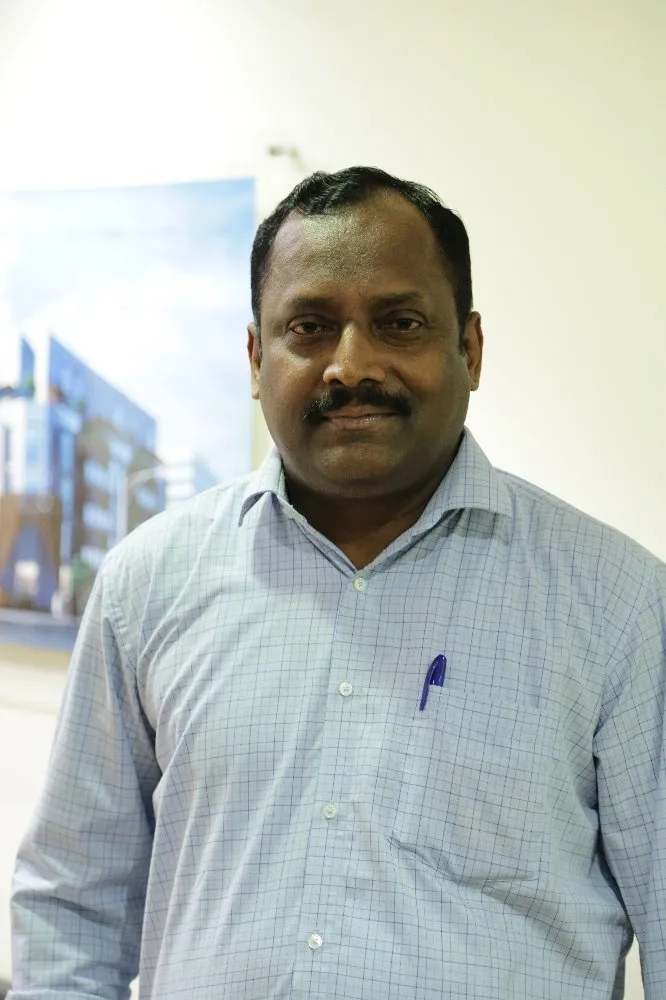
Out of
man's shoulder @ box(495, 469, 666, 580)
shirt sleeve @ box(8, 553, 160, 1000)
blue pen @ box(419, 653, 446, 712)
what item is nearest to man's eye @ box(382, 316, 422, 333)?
man's shoulder @ box(495, 469, 666, 580)

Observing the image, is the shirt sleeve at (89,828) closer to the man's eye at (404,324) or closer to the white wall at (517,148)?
the man's eye at (404,324)

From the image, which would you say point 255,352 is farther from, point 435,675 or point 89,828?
point 89,828

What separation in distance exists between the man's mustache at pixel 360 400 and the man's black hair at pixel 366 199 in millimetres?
156

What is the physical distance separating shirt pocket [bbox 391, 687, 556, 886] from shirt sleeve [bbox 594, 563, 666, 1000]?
7 centimetres

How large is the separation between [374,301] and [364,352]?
0.06 metres

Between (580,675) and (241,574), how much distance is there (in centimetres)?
41

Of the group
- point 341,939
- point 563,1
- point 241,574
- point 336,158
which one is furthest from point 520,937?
point 563,1

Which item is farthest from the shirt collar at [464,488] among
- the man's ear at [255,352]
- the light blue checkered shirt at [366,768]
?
the man's ear at [255,352]

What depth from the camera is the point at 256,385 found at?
1261 millimetres

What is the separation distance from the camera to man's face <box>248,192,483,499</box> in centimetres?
109

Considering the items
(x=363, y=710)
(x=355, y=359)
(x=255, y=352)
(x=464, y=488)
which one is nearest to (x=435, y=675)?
(x=363, y=710)

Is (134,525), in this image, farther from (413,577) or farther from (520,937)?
(520,937)

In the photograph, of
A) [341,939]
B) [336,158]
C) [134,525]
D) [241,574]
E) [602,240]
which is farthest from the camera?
[134,525]

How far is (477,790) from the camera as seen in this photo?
3.40 ft
